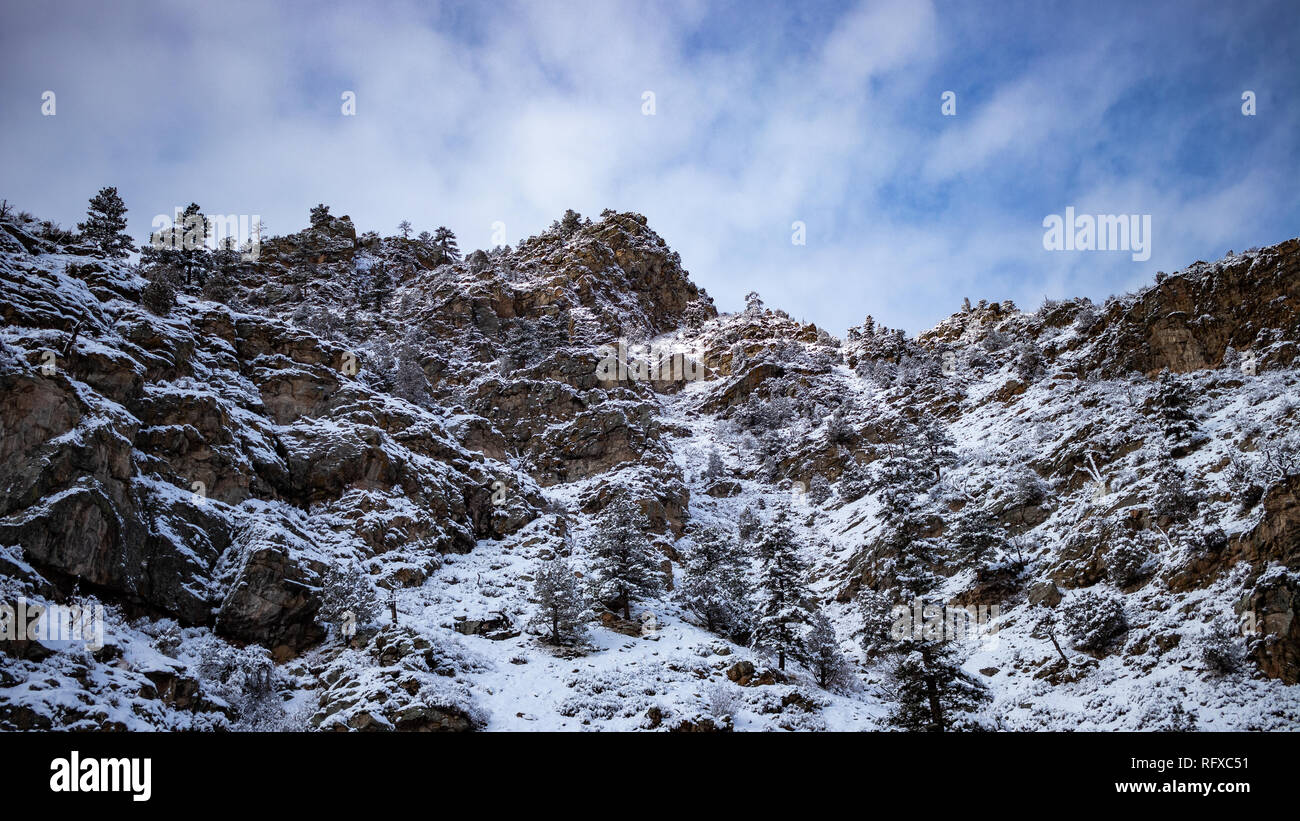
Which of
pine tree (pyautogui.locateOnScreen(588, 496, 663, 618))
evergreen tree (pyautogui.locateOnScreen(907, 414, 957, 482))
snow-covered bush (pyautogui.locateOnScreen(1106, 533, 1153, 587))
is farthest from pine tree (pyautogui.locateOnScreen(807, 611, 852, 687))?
evergreen tree (pyautogui.locateOnScreen(907, 414, 957, 482))

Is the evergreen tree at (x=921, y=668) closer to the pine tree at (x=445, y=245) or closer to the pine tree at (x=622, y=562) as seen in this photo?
the pine tree at (x=622, y=562)

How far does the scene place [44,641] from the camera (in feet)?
70.6

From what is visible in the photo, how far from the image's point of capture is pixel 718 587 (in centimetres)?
3706

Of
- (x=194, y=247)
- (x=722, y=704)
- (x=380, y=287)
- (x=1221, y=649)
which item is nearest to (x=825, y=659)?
(x=722, y=704)

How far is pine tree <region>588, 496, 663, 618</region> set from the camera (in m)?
37.2

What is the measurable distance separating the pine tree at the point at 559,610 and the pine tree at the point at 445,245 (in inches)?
3697

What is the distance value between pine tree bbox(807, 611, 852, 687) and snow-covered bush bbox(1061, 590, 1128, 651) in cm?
965

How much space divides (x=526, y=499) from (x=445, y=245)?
83.5 metres

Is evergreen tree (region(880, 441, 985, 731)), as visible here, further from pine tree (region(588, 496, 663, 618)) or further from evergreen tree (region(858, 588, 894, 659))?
pine tree (region(588, 496, 663, 618))

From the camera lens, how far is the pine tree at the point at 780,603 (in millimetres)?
31625

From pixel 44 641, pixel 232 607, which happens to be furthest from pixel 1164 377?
pixel 44 641

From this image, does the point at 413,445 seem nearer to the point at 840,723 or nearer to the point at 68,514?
the point at 68,514
